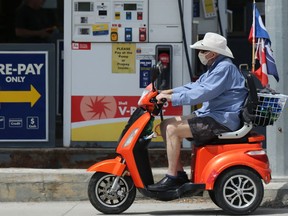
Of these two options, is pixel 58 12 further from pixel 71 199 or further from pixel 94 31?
pixel 71 199

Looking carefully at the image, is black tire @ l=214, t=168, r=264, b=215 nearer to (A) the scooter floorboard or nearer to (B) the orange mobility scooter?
(B) the orange mobility scooter

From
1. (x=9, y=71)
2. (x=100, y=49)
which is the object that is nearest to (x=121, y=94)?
(x=100, y=49)

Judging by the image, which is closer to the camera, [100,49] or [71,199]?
[71,199]

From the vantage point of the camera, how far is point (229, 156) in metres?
7.17

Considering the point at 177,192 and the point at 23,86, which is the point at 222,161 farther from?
the point at 23,86

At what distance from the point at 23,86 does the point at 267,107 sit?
3.35 m

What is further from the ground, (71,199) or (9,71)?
(9,71)

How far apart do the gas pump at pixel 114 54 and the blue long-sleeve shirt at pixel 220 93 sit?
2.21 m

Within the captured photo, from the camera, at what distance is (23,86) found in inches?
372

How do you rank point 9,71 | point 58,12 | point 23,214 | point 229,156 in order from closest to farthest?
1. point 229,156
2. point 23,214
3. point 9,71
4. point 58,12

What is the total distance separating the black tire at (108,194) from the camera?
734cm

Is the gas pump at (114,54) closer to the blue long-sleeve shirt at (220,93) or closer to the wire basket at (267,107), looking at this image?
the blue long-sleeve shirt at (220,93)

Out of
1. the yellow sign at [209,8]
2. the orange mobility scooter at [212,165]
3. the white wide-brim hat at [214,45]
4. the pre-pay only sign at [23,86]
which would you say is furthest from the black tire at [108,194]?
the yellow sign at [209,8]

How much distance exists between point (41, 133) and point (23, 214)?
1.91 meters
